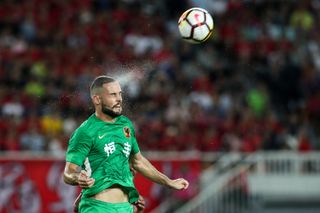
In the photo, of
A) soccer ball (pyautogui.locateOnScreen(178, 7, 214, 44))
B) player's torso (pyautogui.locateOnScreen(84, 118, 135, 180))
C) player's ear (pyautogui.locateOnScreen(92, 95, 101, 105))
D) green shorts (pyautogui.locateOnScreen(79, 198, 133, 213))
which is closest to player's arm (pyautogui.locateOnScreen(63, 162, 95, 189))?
player's torso (pyautogui.locateOnScreen(84, 118, 135, 180))

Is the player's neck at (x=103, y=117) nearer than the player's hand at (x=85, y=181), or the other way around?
the player's hand at (x=85, y=181)

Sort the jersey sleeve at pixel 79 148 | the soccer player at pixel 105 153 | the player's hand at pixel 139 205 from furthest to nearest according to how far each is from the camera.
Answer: the player's hand at pixel 139 205 → the soccer player at pixel 105 153 → the jersey sleeve at pixel 79 148

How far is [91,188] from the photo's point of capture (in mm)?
8852

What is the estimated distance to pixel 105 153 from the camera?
29.1 feet

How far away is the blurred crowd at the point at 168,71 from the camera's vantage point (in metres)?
18.3

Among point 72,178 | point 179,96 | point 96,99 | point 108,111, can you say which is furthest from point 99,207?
point 179,96

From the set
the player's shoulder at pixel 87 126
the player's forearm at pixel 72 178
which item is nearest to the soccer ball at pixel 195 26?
the player's shoulder at pixel 87 126

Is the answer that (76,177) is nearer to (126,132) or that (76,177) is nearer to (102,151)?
(102,151)

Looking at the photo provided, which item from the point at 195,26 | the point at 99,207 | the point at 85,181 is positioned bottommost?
the point at 99,207

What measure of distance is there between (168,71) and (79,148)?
11.9 m

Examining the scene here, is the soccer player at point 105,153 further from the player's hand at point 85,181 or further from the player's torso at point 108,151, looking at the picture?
the player's hand at point 85,181

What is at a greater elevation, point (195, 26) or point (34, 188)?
point (195, 26)

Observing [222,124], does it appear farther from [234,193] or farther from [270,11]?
[270,11]

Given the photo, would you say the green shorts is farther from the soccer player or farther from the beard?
the beard
